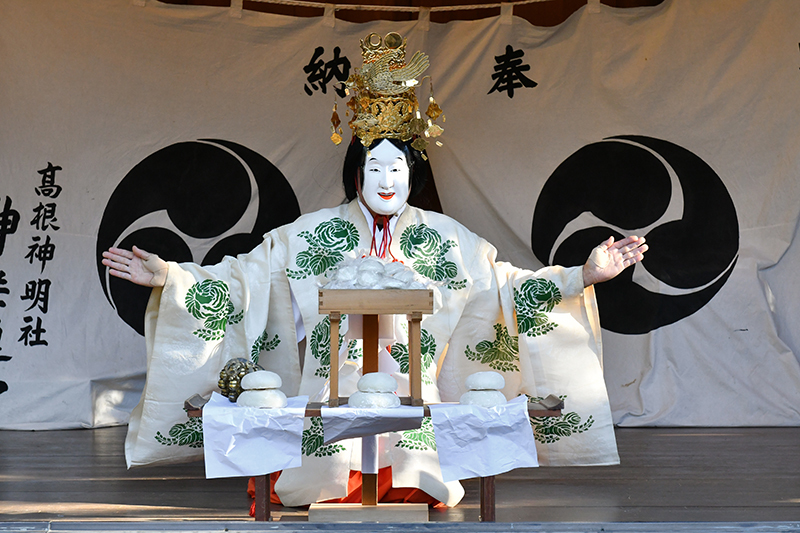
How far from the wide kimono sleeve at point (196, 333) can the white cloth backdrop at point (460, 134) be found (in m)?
1.77

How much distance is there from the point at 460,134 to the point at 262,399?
3.09 m

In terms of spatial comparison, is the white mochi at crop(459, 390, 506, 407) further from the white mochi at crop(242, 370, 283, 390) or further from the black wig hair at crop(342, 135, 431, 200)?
the black wig hair at crop(342, 135, 431, 200)

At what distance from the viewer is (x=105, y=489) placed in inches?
131

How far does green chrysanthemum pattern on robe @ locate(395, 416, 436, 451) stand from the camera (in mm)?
3074

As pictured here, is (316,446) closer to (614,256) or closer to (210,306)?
(210,306)

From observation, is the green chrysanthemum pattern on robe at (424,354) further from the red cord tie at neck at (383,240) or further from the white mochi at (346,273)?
the white mochi at (346,273)

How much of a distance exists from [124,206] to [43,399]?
3.94 feet

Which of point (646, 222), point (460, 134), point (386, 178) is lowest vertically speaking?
point (386, 178)

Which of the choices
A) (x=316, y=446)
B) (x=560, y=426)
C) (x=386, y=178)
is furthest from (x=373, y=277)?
(x=560, y=426)

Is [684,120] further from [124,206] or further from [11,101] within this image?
[11,101]

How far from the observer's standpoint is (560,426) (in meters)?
3.35

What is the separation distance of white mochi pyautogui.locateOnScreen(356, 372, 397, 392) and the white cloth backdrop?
274 centimetres

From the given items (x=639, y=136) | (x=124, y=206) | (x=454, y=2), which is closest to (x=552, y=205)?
(x=639, y=136)

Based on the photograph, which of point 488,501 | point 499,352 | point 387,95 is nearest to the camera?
point 488,501
